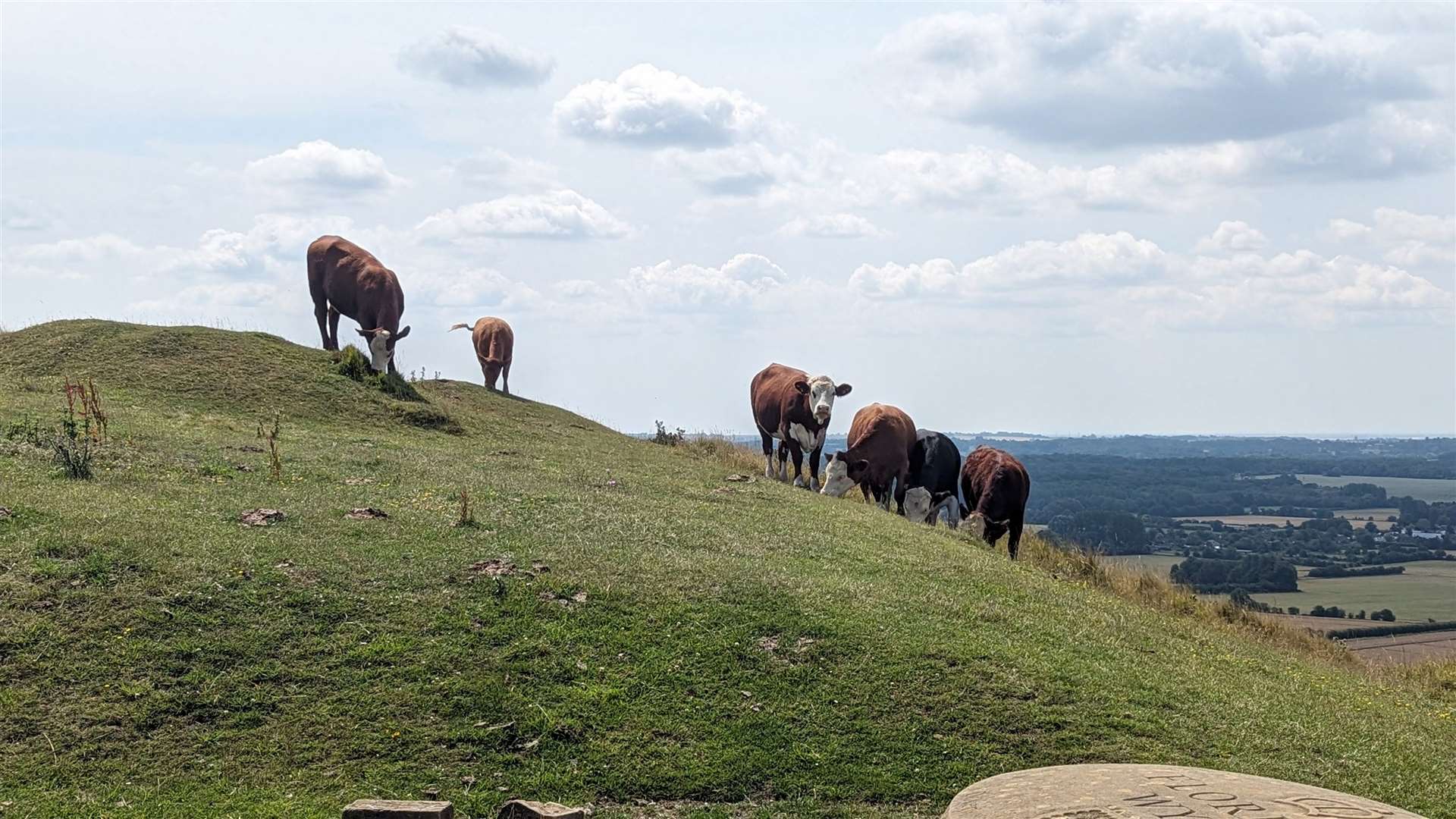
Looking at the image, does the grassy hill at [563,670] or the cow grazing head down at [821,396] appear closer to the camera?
the grassy hill at [563,670]

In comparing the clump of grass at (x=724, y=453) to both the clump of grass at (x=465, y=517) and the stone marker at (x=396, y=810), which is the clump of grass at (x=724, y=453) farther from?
the stone marker at (x=396, y=810)

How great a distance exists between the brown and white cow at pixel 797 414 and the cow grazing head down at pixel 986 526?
11.5 feet

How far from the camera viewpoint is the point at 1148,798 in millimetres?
7688

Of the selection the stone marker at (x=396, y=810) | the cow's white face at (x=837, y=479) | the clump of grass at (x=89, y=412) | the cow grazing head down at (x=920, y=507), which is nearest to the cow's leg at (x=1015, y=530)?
the cow grazing head down at (x=920, y=507)

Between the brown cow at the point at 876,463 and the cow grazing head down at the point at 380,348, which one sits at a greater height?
the cow grazing head down at the point at 380,348

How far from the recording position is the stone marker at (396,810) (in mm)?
8461

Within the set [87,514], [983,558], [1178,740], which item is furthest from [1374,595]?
[87,514]

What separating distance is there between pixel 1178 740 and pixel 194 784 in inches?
320

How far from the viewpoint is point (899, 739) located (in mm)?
10969

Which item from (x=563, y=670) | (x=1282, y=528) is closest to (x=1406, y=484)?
(x=1282, y=528)

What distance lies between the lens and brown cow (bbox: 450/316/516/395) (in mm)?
37250

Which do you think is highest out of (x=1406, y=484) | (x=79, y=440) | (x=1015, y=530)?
(x=79, y=440)

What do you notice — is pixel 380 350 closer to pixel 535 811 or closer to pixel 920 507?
pixel 920 507

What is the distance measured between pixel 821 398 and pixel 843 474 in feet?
5.36
